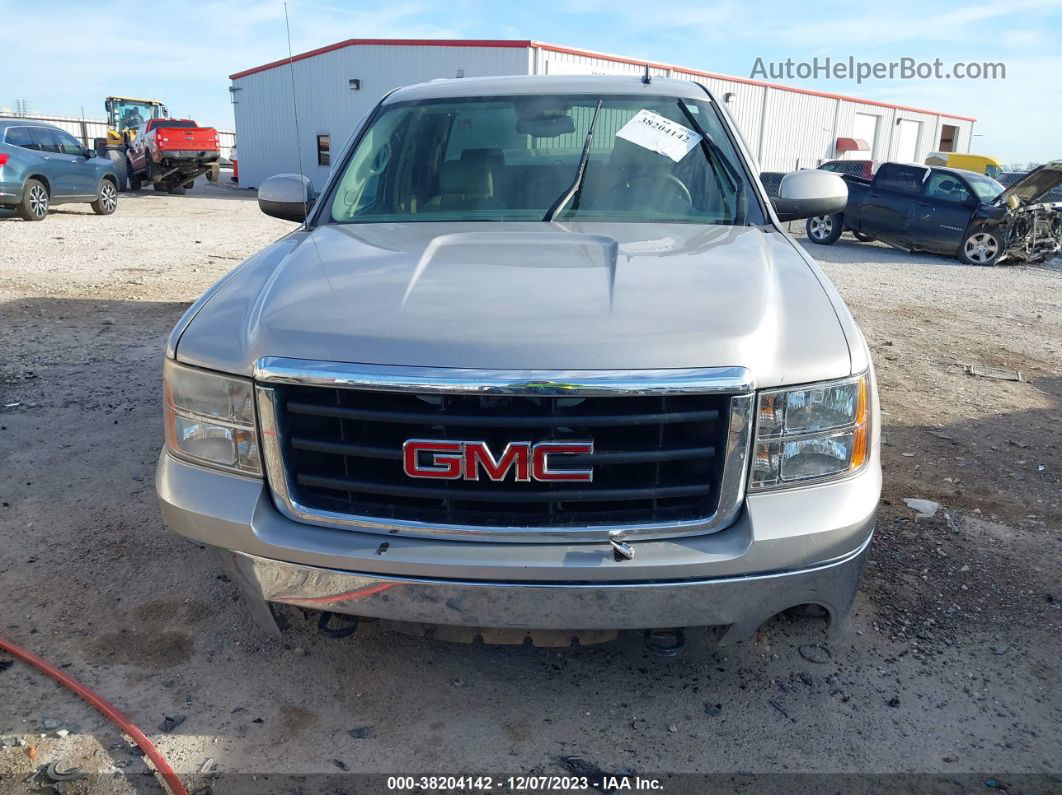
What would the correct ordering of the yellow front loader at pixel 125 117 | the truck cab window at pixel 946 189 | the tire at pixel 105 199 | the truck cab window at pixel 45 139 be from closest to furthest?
the truck cab window at pixel 946 189 → the truck cab window at pixel 45 139 → the tire at pixel 105 199 → the yellow front loader at pixel 125 117

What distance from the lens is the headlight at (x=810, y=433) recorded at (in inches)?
79.9

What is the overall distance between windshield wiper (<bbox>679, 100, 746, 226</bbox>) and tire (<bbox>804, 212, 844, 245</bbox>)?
42.1 ft

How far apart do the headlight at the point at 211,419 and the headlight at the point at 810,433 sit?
1308mm

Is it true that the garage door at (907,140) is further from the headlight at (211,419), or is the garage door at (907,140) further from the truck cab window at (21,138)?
the headlight at (211,419)

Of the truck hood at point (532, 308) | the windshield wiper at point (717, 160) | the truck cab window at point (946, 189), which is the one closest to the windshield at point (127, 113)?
the truck cab window at point (946, 189)

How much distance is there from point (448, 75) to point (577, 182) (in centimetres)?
2098

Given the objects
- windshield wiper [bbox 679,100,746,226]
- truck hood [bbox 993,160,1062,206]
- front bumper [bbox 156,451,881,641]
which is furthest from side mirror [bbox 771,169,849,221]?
truck hood [bbox 993,160,1062,206]

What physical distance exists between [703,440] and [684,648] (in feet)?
1.88

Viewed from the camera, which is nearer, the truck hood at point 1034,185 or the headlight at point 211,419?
the headlight at point 211,419

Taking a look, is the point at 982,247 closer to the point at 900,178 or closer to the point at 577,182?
the point at 900,178

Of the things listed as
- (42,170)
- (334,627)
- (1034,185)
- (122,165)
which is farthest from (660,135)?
(122,165)

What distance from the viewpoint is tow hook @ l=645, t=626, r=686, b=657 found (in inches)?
83.4

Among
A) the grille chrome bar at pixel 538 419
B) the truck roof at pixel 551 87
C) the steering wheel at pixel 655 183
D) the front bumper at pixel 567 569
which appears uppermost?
the truck roof at pixel 551 87

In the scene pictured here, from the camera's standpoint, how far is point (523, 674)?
257 cm
